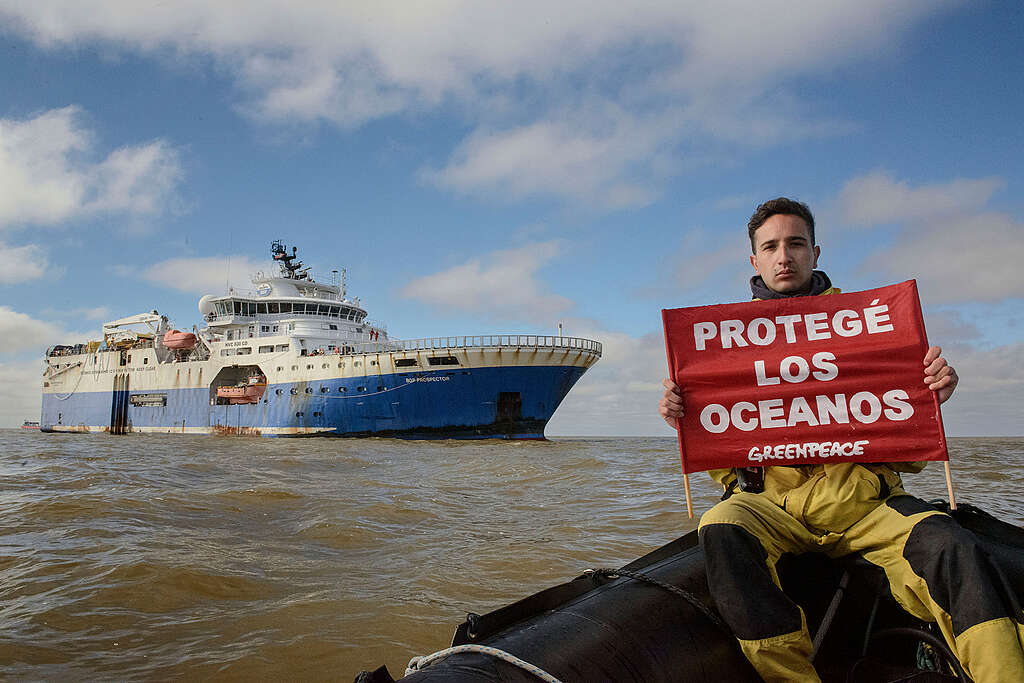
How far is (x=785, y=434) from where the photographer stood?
2080mm

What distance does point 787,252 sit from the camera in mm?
2244

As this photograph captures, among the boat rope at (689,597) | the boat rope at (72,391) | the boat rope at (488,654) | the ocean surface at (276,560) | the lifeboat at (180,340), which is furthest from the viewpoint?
the boat rope at (72,391)

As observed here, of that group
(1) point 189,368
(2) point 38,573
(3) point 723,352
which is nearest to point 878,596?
(3) point 723,352

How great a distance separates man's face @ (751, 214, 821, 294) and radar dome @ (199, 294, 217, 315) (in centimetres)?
2847

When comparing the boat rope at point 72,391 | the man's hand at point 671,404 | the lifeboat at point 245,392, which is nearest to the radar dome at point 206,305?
the lifeboat at point 245,392

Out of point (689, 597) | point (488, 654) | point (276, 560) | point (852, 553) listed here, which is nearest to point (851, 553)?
point (852, 553)

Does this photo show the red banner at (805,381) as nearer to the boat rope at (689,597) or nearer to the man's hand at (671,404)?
the man's hand at (671,404)

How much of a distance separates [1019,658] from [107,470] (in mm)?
9892

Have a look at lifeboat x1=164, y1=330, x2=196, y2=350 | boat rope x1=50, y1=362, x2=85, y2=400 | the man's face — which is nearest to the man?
the man's face

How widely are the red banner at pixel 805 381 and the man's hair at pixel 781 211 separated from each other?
37 centimetres

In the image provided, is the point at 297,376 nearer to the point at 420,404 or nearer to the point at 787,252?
the point at 420,404

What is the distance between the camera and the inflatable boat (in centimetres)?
142

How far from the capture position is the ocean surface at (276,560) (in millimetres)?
2432

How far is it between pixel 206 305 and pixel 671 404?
29293 millimetres
